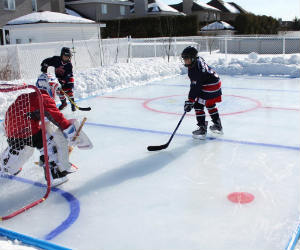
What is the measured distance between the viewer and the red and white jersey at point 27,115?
2564mm

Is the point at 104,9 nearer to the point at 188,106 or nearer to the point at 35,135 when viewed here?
the point at 188,106

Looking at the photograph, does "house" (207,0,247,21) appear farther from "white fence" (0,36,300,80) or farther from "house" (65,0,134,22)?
"white fence" (0,36,300,80)

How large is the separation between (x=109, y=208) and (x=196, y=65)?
75.1 inches

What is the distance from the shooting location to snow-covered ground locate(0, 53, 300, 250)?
725 centimetres

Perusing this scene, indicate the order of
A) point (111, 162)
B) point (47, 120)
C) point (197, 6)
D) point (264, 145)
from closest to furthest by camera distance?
point (47, 120) → point (111, 162) → point (264, 145) → point (197, 6)

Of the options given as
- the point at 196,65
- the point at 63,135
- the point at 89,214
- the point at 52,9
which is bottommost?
the point at 89,214

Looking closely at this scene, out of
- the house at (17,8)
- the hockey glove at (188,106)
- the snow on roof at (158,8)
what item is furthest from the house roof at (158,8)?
the hockey glove at (188,106)

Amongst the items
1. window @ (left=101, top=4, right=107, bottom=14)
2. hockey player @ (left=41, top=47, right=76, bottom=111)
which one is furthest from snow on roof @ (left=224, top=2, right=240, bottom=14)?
hockey player @ (left=41, top=47, right=76, bottom=111)

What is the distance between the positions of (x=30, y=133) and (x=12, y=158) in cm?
24

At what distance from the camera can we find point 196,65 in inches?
149

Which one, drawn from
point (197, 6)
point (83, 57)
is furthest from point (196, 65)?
point (197, 6)

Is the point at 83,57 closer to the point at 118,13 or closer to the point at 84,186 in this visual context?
the point at 84,186

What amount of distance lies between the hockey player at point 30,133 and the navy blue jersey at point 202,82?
64.0 inches

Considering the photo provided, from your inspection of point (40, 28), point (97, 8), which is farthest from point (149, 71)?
point (97, 8)
